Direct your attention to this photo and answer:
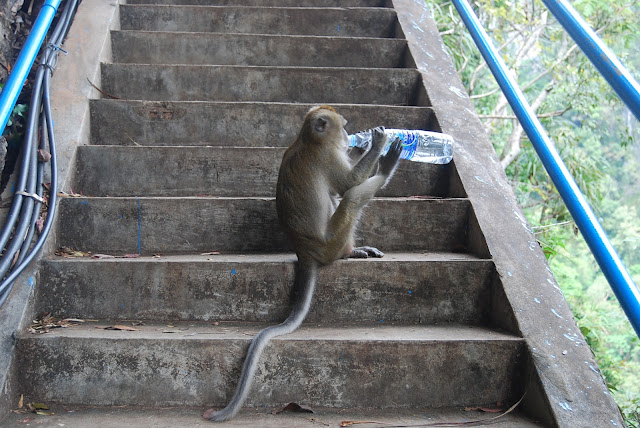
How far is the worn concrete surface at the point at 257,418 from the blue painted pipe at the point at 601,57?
1.28 metres

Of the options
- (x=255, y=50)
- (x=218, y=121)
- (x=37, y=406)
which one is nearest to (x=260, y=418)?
(x=37, y=406)

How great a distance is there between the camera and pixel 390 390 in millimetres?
2562

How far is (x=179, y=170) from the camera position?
355 cm

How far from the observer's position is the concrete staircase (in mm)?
2529

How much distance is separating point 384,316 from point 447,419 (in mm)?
605

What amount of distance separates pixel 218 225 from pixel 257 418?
1.14m

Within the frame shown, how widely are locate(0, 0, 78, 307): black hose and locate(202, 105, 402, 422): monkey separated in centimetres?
113

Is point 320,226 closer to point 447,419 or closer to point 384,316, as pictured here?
point 384,316


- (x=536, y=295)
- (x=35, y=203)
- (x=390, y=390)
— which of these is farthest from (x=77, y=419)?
(x=536, y=295)

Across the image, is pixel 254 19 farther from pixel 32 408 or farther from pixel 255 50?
pixel 32 408

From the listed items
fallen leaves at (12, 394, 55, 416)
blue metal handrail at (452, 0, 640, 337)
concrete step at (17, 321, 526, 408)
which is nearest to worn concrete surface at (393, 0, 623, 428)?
concrete step at (17, 321, 526, 408)

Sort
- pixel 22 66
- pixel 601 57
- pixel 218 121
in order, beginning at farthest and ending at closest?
pixel 218 121
pixel 22 66
pixel 601 57

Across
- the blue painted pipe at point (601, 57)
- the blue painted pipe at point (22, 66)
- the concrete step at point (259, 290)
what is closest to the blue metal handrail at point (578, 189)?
the blue painted pipe at point (601, 57)

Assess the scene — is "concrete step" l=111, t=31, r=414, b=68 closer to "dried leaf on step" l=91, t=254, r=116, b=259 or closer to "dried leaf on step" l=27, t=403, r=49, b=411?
"dried leaf on step" l=91, t=254, r=116, b=259
